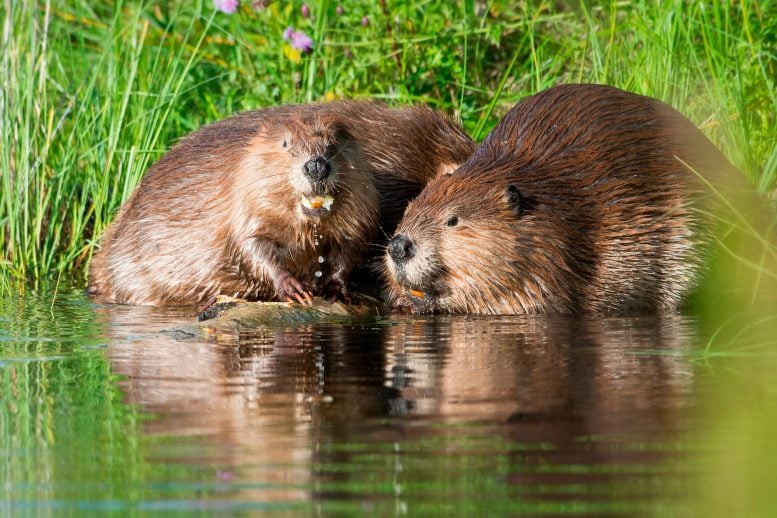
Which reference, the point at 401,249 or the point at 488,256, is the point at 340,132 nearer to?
the point at 401,249

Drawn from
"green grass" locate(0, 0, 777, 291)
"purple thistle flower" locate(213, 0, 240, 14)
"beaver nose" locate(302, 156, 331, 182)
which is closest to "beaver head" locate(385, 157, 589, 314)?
"beaver nose" locate(302, 156, 331, 182)

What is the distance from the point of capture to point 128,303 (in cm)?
559

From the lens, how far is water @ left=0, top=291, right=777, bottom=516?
85.9 inches

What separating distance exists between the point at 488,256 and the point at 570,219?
346 mm

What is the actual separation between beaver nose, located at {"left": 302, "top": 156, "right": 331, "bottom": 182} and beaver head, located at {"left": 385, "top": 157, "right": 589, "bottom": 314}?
33cm

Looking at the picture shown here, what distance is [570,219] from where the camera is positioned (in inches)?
197

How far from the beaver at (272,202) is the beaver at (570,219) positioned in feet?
0.85

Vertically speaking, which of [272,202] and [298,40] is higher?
[298,40]

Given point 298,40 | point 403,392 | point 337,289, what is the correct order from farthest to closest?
point 298,40, point 337,289, point 403,392

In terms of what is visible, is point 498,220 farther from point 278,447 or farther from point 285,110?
point 278,447

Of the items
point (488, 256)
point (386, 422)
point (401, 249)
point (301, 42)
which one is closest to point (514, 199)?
point (488, 256)

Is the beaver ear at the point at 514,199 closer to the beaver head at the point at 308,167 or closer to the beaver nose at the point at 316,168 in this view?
the beaver head at the point at 308,167

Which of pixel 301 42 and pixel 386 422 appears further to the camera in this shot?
pixel 301 42

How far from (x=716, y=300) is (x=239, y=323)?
1790mm
